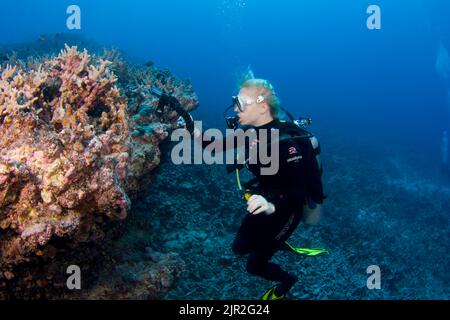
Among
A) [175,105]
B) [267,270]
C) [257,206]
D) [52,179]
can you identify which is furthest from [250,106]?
[52,179]

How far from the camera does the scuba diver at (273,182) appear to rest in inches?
141

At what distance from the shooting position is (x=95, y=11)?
555 ft

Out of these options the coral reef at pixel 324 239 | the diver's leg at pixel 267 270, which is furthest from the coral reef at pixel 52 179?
the coral reef at pixel 324 239

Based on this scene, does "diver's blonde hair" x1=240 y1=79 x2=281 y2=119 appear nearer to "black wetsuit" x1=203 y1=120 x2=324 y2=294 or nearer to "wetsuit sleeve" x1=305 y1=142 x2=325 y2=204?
"black wetsuit" x1=203 y1=120 x2=324 y2=294

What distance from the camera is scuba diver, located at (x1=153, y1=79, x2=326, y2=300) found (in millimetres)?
3572

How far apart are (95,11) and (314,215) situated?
197360 millimetres

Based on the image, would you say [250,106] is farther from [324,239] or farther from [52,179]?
[324,239]

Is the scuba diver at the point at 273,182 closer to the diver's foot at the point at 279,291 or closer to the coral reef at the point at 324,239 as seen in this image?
the diver's foot at the point at 279,291

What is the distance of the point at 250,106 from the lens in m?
4.02

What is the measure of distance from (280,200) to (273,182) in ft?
0.90

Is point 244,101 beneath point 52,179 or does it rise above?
above

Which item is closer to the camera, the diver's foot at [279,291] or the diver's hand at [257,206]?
the diver's hand at [257,206]

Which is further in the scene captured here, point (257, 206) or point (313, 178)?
point (313, 178)

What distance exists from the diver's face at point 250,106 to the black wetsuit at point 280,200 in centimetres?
20
